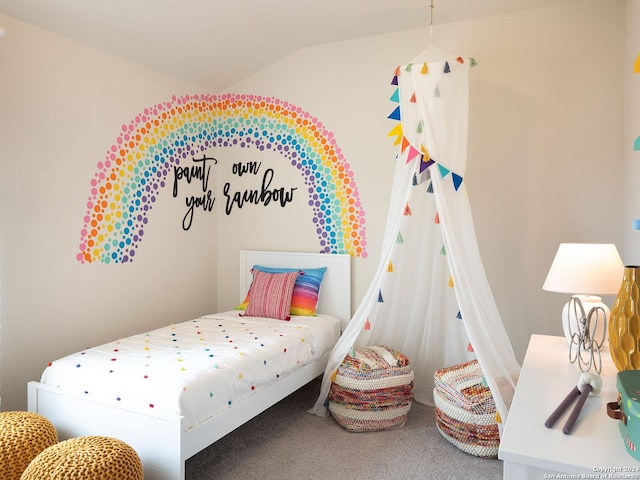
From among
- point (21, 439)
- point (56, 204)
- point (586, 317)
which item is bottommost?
point (21, 439)

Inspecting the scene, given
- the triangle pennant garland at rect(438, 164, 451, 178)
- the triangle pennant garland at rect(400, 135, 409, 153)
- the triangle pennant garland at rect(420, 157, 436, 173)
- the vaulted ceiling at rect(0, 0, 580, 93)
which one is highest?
the vaulted ceiling at rect(0, 0, 580, 93)

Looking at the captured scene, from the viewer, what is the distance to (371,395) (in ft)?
10.1

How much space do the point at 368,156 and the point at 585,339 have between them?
7.70 feet

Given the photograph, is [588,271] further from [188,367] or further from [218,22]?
[218,22]

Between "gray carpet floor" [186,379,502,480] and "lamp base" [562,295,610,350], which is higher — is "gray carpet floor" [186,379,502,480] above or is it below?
below

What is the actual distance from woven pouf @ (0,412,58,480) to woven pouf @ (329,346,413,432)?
1626 mm

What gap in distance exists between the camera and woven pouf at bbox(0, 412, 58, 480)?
207cm

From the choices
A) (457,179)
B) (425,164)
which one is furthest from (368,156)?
(457,179)

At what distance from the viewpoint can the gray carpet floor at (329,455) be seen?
2.56 m

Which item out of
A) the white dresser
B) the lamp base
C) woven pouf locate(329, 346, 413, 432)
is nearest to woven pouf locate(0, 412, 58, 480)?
woven pouf locate(329, 346, 413, 432)

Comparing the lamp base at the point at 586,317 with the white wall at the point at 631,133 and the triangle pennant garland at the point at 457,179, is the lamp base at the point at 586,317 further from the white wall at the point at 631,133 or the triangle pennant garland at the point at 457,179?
the triangle pennant garland at the point at 457,179

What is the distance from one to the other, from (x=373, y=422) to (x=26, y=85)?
295 cm

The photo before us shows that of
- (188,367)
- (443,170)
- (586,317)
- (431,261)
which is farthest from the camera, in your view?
(431,261)

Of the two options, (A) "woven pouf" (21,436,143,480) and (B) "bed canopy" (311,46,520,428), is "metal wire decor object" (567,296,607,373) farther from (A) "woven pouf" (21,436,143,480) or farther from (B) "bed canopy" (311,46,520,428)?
(A) "woven pouf" (21,436,143,480)
